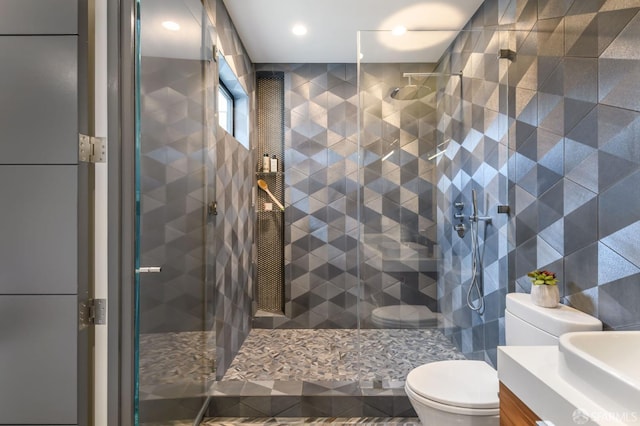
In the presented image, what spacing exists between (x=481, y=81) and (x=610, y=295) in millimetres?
1484

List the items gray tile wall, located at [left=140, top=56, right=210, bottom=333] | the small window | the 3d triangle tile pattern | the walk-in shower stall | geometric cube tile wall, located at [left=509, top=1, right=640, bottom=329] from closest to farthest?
geometric cube tile wall, located at [left=509, top=1, right=640, bottom=329] < gray tile wall, located at [left=140, top=56, right=210, bottom=333] < the walk-in shower stall < the 3d triangle tile pattern < the small window

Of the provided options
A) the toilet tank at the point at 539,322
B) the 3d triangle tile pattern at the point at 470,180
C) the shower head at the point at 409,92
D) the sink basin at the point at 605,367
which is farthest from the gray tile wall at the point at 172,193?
the toilet tank at the point at 539,322

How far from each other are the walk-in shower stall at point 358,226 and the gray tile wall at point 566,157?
30 mm

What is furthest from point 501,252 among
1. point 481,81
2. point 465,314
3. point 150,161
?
point 150,161

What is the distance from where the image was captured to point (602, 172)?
1.41m

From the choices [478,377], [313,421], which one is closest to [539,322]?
[478,377]

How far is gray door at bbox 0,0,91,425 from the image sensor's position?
117 centimetres

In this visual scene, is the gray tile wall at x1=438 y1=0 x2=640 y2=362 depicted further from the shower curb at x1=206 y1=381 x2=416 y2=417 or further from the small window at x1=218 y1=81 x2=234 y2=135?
the small window at x1=218 y1=81 x2=234 y2=135

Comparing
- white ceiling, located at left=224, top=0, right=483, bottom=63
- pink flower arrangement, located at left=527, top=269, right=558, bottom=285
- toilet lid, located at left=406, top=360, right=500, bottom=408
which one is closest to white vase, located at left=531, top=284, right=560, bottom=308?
pink flower arrangement, located at left=527, top=269, right=558, bottom=285

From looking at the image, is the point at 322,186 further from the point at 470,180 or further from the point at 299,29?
the point at 470,180

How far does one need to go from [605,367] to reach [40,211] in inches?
65.1

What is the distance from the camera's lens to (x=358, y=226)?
8.11 ft

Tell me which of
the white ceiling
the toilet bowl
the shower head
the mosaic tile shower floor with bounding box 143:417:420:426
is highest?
the white ceiling

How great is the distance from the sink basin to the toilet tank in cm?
35
